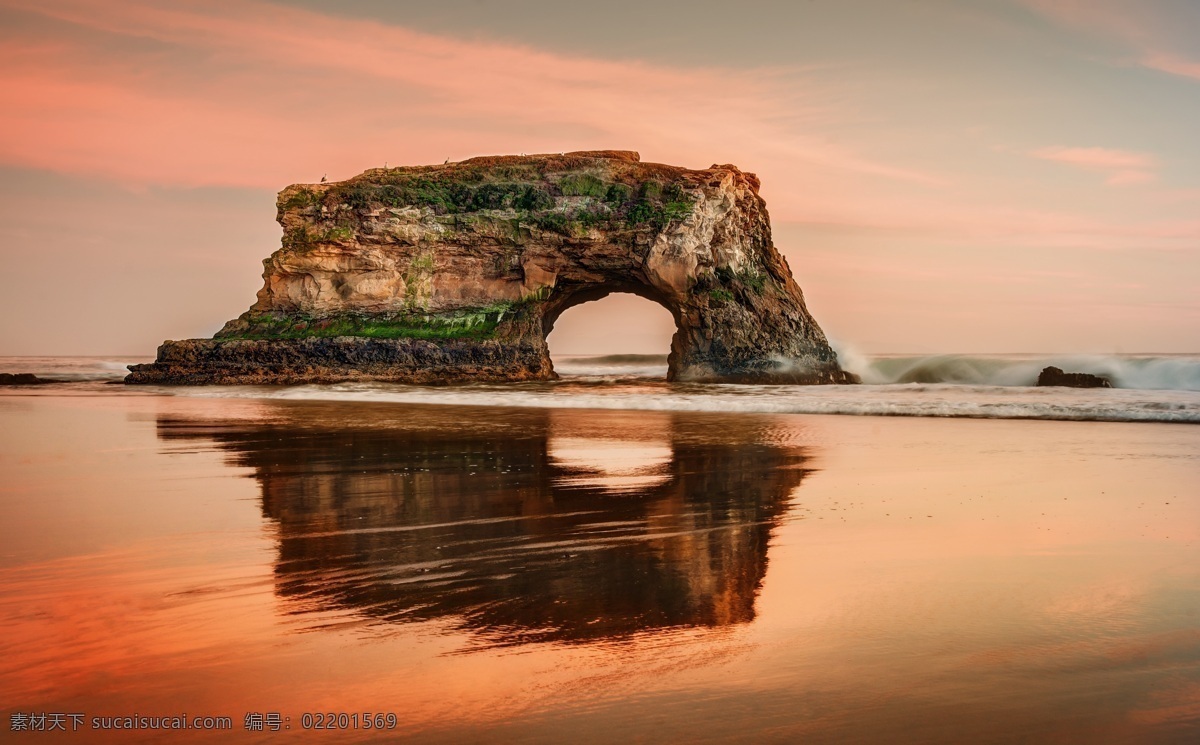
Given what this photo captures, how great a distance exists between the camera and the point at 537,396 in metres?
18.6

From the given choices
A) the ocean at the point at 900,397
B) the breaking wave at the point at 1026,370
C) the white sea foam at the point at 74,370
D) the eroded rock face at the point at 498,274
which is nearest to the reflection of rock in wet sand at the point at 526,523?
the ocean at the point at 900,397

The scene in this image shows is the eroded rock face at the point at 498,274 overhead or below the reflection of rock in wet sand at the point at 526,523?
overhead

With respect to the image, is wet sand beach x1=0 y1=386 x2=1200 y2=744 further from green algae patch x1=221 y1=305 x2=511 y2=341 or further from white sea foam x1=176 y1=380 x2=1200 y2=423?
green algae patch x1=221 y1=305 x2=511 y2=341

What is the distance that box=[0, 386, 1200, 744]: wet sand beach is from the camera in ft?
8.32

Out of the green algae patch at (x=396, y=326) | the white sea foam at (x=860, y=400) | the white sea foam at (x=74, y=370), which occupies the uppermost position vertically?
the green algae patch at (x=396, y=326)

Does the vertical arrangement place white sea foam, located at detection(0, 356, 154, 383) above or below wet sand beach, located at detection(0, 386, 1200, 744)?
above

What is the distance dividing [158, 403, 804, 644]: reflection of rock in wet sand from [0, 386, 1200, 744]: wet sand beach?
0.03 meters

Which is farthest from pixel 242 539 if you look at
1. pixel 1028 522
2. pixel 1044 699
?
pixel 1028 522

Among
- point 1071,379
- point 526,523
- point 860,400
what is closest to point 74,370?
point 860,400

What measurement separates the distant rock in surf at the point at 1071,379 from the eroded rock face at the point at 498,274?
21.2 ft

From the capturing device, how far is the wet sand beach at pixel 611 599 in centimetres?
254

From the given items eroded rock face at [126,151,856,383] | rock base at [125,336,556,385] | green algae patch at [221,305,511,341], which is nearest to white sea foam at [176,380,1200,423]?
rock base at [125,336,556,385]

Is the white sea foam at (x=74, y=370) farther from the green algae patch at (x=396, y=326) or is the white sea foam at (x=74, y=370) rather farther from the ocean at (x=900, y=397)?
the ocean at (x=900, y=397)

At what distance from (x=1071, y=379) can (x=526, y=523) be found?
1026 inches
